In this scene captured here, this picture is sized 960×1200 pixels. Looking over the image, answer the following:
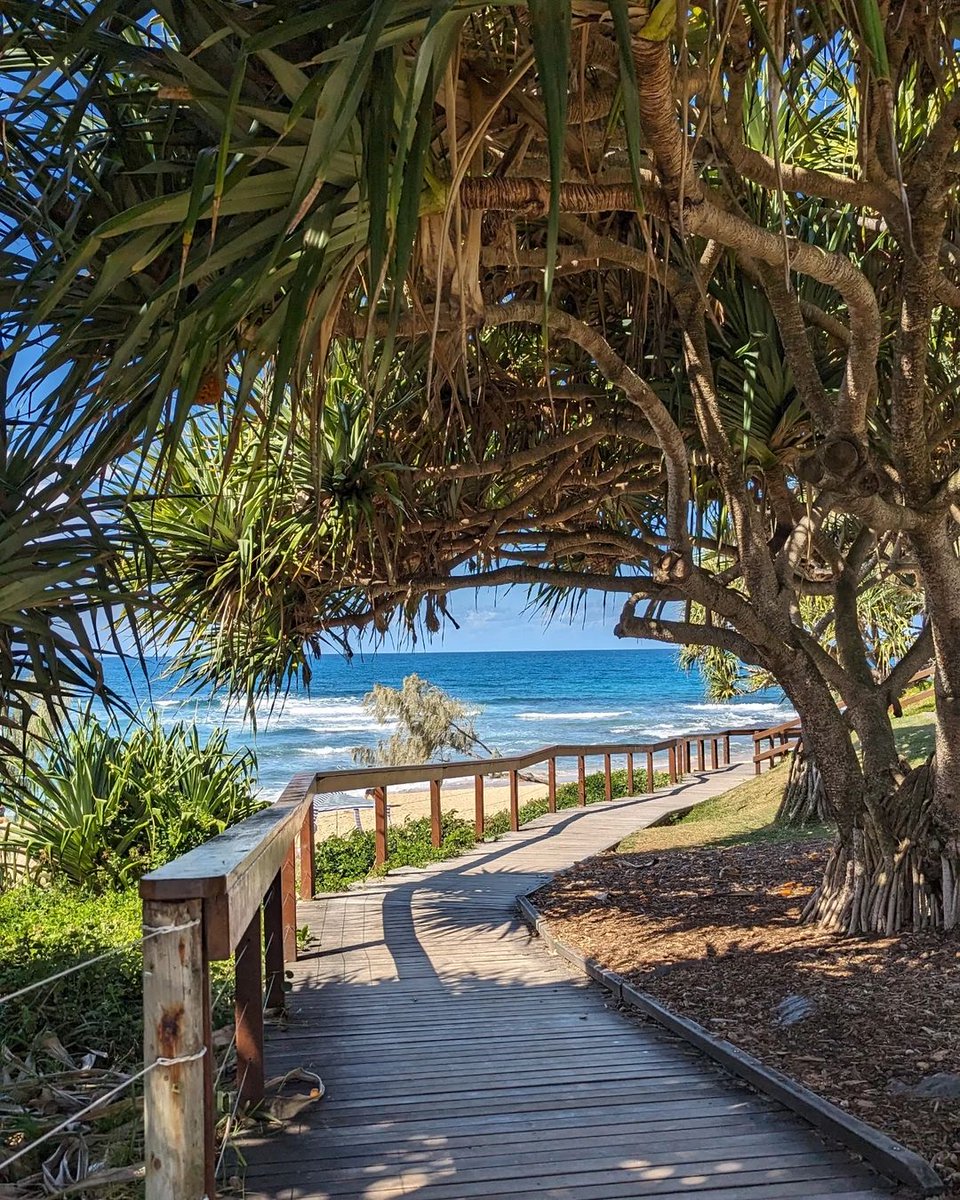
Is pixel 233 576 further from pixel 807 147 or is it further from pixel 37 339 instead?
pixel 807 147

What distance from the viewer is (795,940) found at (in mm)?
5000

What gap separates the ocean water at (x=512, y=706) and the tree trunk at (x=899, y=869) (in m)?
24.4

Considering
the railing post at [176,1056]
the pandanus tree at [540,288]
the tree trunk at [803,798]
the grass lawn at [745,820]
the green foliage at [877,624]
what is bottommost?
the grass lawn at [745,820]

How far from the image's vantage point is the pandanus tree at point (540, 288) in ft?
6.39

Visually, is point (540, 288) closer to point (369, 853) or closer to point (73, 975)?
point (73, 975)

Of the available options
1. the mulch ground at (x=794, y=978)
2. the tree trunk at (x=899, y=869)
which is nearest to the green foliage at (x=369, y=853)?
the mulch ground at (x=794, y=978)

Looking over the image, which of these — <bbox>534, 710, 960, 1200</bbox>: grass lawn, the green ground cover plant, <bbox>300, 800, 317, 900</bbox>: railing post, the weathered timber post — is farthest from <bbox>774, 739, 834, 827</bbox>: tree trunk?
<bbox>300, 800, 317, 900</bbox>: railing post

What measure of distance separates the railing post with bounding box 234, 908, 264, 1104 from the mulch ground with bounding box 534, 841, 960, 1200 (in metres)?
1.65

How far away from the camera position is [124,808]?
299 inches

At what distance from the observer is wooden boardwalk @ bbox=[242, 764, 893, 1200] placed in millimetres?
2691

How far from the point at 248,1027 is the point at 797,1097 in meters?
1.62

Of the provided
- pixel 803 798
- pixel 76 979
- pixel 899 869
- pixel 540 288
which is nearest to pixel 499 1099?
pixel 76 979

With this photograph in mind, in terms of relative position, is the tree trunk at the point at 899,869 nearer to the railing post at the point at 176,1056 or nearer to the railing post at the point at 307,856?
the railing post at the point at 307,856

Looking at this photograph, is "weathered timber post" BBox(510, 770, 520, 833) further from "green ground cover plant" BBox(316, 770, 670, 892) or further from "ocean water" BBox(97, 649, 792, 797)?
"ocean water" BBox(97, 649, 792, 797)
